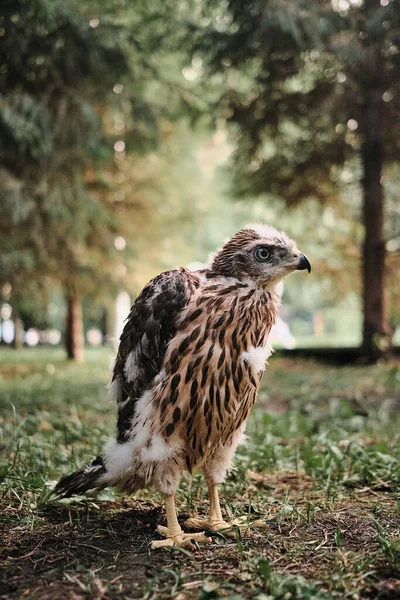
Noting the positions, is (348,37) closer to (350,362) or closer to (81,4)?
(81,4)

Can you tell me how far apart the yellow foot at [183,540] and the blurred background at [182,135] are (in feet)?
15.2

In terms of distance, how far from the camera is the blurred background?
646 centimetres

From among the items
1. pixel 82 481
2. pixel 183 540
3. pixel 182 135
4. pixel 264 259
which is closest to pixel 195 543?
pixel 183 540

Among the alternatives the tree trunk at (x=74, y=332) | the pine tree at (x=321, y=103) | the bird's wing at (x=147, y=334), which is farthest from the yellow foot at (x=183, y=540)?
the tree trunk at (x=74, y=332)

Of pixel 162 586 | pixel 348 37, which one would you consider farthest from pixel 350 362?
pixel 162 586

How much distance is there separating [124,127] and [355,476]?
839cm

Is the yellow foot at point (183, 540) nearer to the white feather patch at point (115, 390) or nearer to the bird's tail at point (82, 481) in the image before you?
the bird's tail at point (82, 481)

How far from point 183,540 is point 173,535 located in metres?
0.06

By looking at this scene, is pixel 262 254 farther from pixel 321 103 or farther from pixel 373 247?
pixel 373 247

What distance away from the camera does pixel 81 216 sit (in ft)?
26.9

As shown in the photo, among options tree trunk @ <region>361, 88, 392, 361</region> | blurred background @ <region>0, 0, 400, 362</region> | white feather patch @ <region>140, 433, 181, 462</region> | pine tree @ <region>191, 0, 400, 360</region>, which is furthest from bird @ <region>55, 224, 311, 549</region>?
tree trunk @ <region>361, 88, 392, 361</region>

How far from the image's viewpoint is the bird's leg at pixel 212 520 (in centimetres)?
253

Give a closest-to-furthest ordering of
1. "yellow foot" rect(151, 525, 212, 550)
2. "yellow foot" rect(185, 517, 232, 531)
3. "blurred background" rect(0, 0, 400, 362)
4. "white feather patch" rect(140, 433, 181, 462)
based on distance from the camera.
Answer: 1. "yellow foot" rect(151, 525, 212, 550)
2. "white feather patch" rect(140, 433, 181, 462)
3. "yellow foot" rect(185, 517, 232, 531)
4. "blurred background" rect(0, 0, 400, 362)

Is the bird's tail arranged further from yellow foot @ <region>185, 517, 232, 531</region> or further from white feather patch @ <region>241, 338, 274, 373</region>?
white feather patch @ <region>241, 338, 274, 373</region>
